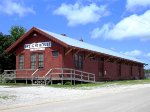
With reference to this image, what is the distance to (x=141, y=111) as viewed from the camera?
1252 centimetres

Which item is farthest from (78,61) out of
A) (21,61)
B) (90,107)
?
(90,107)

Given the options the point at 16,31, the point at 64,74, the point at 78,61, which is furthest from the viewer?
the point at 16,31

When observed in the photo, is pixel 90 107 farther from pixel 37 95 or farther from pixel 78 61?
pixel 78 61

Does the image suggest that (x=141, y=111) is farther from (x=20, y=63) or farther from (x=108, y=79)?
(x=108, y=79)

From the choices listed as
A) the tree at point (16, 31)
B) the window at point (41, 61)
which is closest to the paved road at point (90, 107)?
the window at point (41, 61)

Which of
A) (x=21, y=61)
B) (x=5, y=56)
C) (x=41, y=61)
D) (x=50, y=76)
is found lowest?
(x=50, y=76)

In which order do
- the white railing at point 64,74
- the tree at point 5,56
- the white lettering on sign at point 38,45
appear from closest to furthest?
the white railing at point 64,74 < the white lettering on sign at point 38,45 < the tree at point 5,56

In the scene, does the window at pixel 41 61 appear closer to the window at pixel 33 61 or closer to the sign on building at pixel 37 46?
the window at pixel 33 61

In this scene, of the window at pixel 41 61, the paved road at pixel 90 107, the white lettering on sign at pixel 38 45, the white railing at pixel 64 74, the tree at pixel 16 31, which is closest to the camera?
the paved road at pixel 90 107

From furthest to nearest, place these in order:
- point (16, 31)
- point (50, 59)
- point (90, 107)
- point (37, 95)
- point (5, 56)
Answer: point (16, 31) → point (5, 56) → point (50, 59) → point (37, 95) → point (90, 107)

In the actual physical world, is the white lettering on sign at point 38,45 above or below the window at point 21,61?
above

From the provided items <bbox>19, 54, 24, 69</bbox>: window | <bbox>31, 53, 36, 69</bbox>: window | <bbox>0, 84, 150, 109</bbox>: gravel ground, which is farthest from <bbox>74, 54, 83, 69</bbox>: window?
<bbox>0, 84, 150, 109</bbox>: gravel ground

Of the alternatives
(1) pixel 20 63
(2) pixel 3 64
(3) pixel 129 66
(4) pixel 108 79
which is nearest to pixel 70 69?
(1) pixel 20 63

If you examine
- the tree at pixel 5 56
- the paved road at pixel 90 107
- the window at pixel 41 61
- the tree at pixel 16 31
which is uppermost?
the tree at pixel 16 31
